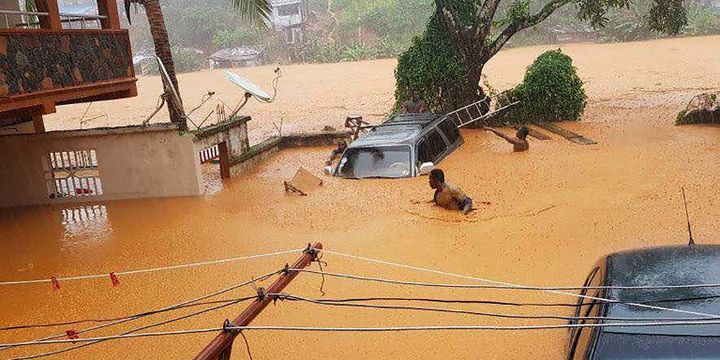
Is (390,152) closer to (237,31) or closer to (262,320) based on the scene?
(262,320)

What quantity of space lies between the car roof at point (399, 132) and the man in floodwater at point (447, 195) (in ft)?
5.55

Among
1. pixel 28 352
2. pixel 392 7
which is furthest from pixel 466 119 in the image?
pixel 392 7

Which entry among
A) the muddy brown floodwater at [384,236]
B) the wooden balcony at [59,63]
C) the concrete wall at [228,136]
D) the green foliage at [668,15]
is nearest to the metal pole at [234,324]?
the muddy brown floodwater at [384,236]

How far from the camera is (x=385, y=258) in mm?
8430

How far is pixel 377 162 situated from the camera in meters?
11.6

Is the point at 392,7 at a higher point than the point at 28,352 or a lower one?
higher

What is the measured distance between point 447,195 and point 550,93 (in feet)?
30.7

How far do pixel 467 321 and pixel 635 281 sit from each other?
2707mm

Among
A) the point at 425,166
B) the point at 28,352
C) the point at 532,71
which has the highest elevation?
the point at 532,71

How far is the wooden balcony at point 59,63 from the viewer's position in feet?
27.6

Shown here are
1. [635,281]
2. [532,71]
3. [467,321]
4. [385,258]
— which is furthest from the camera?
[532,71]

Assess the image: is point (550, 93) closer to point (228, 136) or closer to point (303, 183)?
point (303, 183)

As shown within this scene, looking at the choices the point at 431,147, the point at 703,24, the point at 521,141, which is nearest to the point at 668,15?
the point at 521,141

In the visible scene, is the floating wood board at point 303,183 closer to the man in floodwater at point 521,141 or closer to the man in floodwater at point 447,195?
the man in floodwater at point 447,195
